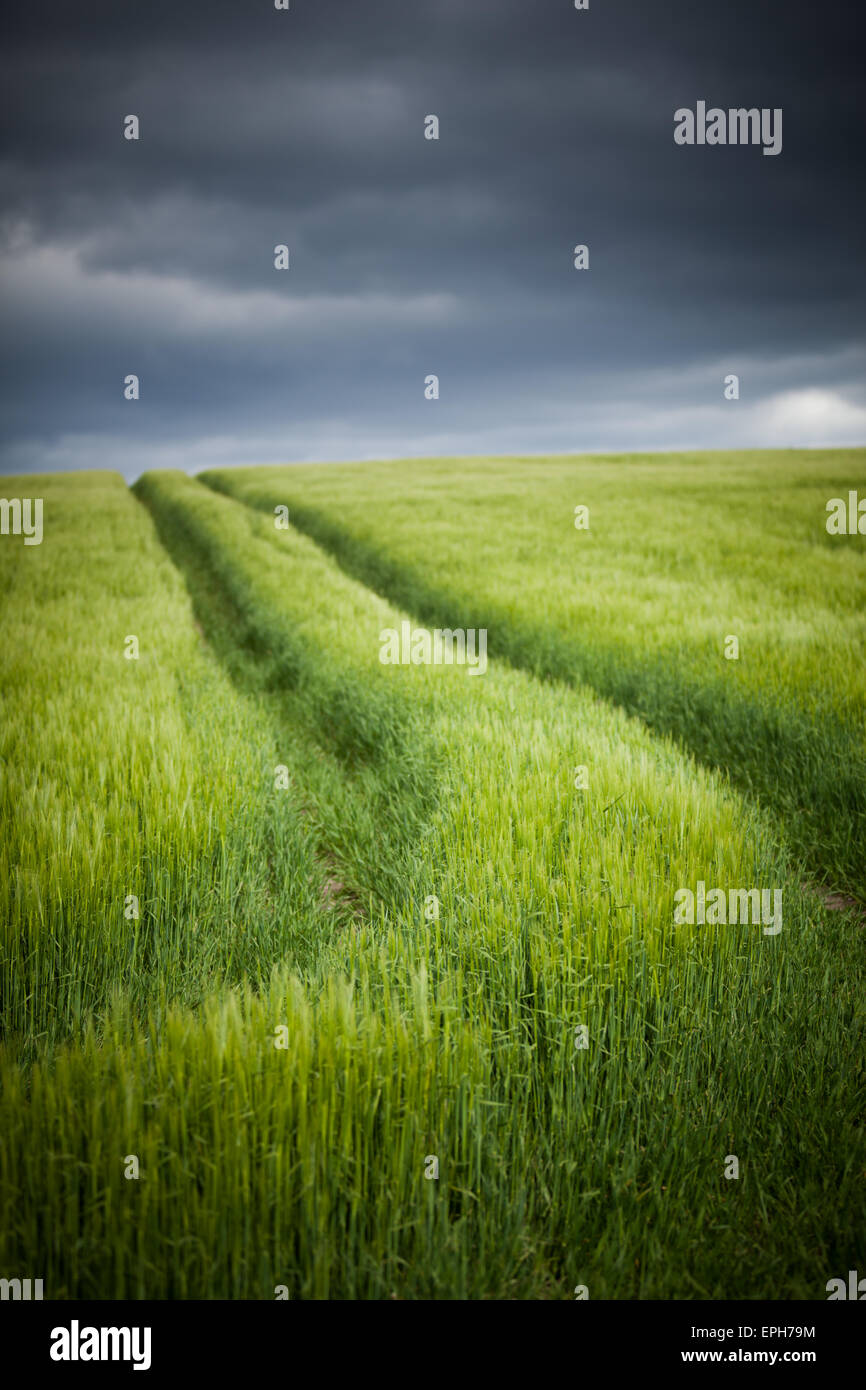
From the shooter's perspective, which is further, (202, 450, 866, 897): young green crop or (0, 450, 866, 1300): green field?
(202, 450, 866, 897): young green crop

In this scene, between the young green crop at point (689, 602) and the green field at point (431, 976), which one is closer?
the green field at point (431, 976)

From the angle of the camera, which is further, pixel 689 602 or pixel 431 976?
pixel 689 602

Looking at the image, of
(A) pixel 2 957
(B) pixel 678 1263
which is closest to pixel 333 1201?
(B) pixel 678 1263

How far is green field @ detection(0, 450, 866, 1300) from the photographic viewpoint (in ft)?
5.07

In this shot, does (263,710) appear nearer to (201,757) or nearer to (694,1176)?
(201,757)

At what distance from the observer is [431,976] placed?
94.0 inches

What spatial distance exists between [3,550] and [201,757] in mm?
12369

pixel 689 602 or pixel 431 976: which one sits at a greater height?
pixel 689 602

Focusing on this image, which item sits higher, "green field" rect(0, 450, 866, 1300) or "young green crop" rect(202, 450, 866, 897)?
"young green crop" rect(202, 450, 866, 897)

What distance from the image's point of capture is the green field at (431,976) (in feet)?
5.07

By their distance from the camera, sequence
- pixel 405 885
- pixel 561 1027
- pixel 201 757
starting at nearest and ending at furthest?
pixel 561 1027 → pixel 405 885 → pixel 201 757

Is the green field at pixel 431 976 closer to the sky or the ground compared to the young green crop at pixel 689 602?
closer to the ground
